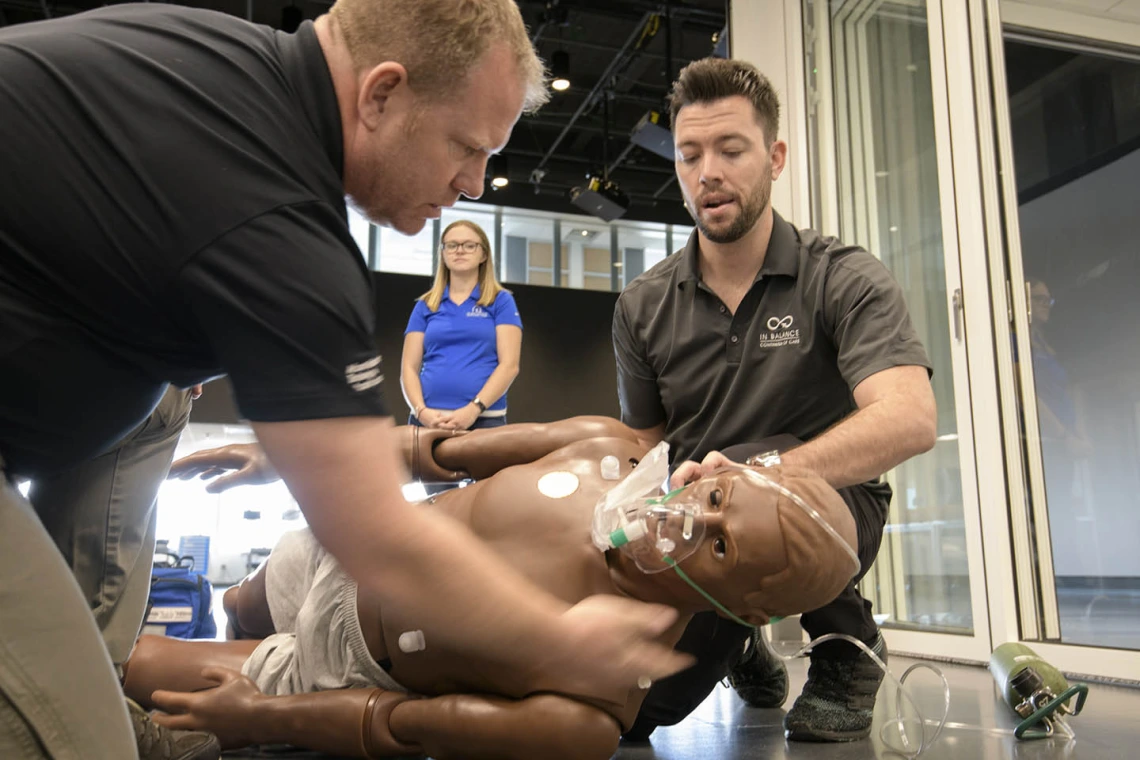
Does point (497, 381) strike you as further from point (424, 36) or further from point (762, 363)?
point (424, 36)

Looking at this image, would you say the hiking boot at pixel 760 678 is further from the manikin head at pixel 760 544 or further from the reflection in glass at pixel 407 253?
the reflection in glass at pixel 407 253

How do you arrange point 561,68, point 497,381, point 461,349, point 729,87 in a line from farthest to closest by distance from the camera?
1. point 561,68
2. point 461,349
3. point 497,381
4. point 729,87

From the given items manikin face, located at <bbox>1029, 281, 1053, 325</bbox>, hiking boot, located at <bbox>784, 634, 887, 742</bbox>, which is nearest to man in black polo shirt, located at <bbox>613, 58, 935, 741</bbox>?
hiking boot, located at <bbox>784, 634, 887, 742</bbox>

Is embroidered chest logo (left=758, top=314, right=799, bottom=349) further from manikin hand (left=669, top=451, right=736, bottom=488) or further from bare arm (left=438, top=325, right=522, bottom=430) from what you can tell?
bare arm (left=438, top=325, right=522, bottom=430)

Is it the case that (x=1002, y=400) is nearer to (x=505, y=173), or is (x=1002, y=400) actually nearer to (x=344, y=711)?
(x=344, y=711)

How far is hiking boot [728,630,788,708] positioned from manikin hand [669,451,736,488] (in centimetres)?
96

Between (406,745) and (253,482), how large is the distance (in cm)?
69

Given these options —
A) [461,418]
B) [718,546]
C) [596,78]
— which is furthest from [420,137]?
[596,78]

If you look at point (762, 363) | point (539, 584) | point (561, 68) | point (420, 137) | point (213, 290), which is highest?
point (561, 68)

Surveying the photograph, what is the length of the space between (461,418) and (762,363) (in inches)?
60.3

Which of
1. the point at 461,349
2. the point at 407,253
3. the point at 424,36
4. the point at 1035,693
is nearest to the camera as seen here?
the point at 424,36

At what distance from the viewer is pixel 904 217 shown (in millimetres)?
4020

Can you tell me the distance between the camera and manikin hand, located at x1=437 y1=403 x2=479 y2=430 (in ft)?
11.0

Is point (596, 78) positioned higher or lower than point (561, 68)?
higher
